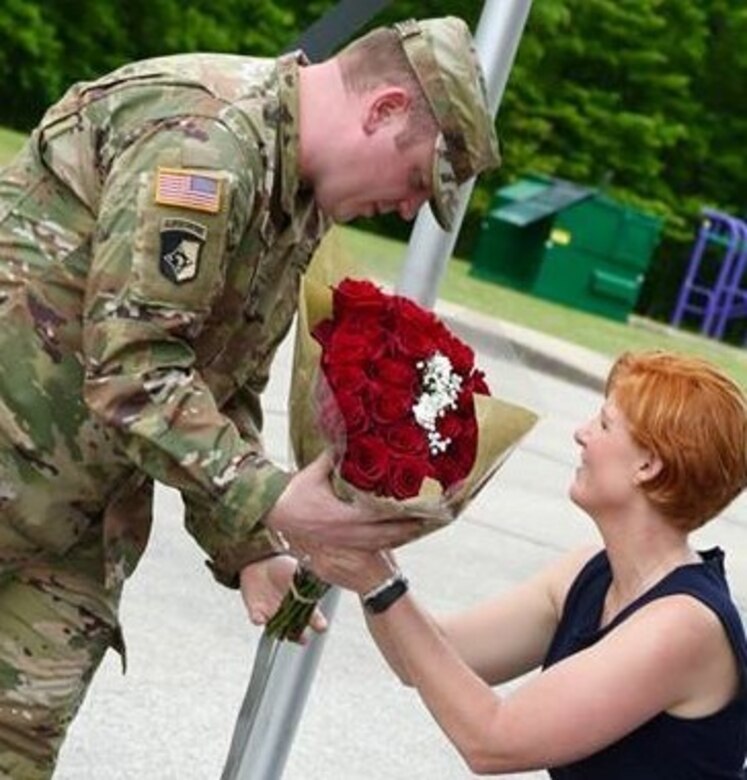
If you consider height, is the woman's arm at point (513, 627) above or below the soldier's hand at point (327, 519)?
below

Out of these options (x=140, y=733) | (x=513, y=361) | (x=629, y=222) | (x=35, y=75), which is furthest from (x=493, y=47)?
(x=35, y=75)

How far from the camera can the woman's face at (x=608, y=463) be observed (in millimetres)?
3307

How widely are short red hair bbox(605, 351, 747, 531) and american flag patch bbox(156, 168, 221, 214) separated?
800mm

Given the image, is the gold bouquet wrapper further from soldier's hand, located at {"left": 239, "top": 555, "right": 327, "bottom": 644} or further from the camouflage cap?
soldier's hand, located at {"left": 239, "top": 555, "right": 327, "bottom": 644}

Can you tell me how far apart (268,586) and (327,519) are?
559 mm

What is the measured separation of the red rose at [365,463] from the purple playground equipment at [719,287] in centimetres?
2619

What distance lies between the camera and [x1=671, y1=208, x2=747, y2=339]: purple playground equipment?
97.5 feet

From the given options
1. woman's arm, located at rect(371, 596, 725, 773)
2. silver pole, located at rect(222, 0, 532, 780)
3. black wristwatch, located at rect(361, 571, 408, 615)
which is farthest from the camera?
silver pole, located at rect(222, 0, 532, 780)

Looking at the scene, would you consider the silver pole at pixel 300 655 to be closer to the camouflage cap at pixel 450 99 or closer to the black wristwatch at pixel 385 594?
the black wristwatch at pixel 385 594

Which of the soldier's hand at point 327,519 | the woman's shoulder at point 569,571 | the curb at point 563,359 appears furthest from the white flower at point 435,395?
the curb at point 563,359

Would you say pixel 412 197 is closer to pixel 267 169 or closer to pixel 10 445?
pixel 267 169

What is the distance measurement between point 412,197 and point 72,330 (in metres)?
0.49

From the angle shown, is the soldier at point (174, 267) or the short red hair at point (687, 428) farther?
the short red hair at point (687, 428)

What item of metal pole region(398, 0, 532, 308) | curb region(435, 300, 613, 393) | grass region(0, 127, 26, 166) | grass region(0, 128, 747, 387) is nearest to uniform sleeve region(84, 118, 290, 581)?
metal pole region(398, 0, 532, 308)
